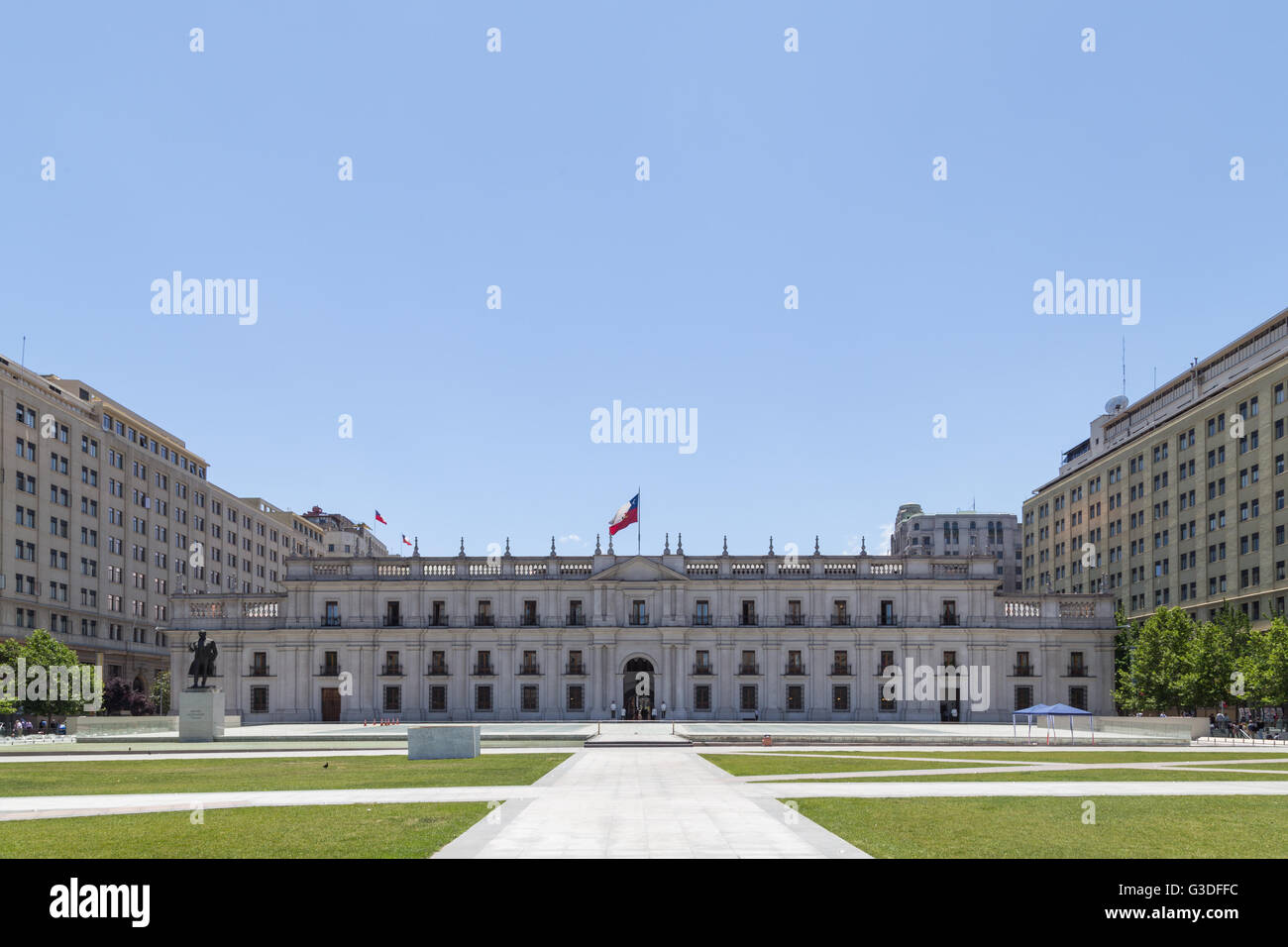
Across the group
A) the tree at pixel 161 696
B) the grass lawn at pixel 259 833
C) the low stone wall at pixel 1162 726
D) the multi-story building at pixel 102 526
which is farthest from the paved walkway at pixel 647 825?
the tree at pixel 161 696

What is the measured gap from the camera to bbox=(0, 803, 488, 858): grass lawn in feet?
55.3

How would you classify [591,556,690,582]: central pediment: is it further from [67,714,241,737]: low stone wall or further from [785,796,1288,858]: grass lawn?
[785,796,1288,858]: grass lawn

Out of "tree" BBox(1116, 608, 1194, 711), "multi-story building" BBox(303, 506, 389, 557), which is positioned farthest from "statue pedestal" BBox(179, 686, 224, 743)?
"multi-story building" BBox(303, 506, 389, 557)

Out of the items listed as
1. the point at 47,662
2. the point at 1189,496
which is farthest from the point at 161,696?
the point at 1189,496

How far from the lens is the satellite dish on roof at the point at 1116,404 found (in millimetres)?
129250

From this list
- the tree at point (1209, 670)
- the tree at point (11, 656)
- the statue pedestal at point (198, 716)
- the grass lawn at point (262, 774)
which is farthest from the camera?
the tree at point (11, 656)

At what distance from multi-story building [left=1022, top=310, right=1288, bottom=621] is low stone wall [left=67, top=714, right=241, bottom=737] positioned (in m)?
74.1

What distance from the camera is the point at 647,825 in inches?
787

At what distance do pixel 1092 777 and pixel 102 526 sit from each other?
94857 millimetres

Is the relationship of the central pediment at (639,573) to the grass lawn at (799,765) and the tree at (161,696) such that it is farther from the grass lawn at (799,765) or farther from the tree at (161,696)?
the grass lawn at (799,765)

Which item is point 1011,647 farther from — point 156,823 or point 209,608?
point 156,823

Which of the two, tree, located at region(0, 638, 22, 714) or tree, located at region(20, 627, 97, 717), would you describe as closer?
tree, located at region(0, 638, 22, 714)

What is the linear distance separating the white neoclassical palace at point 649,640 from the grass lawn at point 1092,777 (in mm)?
58978
